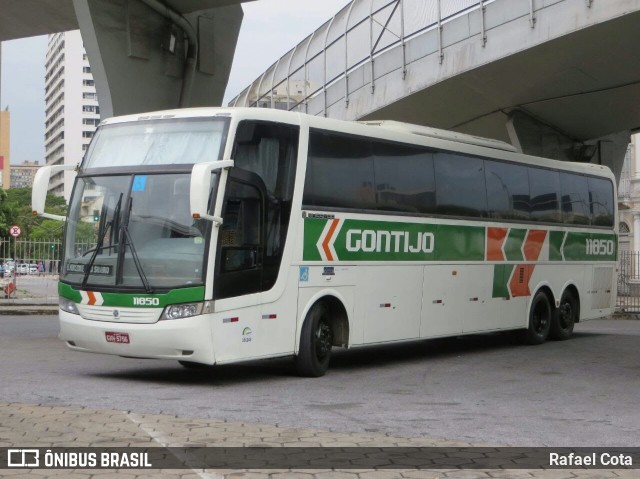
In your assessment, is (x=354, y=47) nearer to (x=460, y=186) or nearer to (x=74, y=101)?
(x=460, y=186)

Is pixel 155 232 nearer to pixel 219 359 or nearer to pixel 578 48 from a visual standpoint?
pixel 219 359

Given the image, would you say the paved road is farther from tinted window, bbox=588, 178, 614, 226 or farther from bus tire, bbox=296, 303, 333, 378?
tinted window, bbox=588, 178, 614, 226

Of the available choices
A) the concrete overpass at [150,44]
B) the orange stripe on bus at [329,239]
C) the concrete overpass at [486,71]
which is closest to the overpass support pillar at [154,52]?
the concrete overpass at [150,44]

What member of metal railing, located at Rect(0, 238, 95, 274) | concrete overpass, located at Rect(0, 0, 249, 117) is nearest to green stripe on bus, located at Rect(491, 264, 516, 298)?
concrete overpass, located at Rect(0, 0, 249, 117)

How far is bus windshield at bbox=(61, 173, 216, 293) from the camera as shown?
40.3ft

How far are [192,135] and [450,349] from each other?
8215mm

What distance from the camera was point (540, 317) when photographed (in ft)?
66.8

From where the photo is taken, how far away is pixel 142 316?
485 inches

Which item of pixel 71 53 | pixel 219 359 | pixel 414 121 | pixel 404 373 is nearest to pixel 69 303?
pixel 219 359

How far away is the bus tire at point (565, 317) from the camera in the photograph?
20906 mm

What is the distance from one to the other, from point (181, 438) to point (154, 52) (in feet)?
44.4

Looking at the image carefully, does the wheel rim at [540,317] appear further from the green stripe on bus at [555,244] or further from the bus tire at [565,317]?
the green stripe on bus at [555,244]

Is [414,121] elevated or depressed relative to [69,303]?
elevated

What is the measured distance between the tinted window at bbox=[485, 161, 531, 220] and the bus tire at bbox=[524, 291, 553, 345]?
175cm
